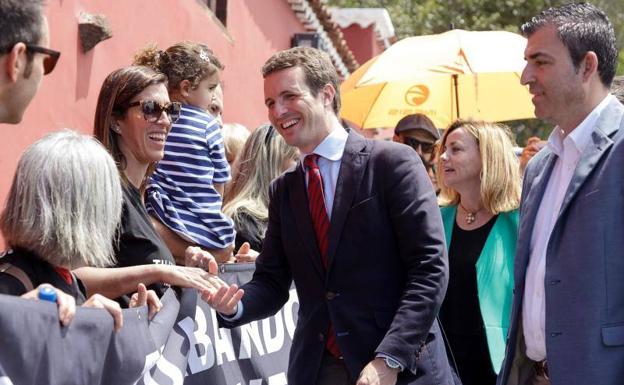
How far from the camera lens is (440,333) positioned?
5215 millimetres

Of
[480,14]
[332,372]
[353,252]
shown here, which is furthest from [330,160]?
[480,14]

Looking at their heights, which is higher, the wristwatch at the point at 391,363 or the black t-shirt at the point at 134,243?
the black t-shirt at the point at 134,243

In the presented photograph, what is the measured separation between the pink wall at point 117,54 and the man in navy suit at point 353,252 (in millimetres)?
1314

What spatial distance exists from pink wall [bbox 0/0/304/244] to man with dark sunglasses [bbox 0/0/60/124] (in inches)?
79.4

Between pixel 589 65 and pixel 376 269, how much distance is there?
119 centimetres

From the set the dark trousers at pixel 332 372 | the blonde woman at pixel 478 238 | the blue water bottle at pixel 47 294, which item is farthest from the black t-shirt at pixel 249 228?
the blue water bottle at pixel 47 294

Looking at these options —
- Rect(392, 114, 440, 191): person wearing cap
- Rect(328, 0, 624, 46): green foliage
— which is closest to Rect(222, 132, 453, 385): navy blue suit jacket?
Rect(392, 114, 440, 191): person wearing cap

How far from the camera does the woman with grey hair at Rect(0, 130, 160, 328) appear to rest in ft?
13.3

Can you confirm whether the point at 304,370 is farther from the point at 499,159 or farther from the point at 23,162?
the point at 499,159

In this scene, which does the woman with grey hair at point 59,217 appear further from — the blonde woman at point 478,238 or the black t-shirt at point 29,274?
the blonde woman at point 478,238

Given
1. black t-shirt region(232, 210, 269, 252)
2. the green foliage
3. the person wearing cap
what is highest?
the green foliage

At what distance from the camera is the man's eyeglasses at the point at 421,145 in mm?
9633

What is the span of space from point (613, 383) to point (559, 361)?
9.3 inches

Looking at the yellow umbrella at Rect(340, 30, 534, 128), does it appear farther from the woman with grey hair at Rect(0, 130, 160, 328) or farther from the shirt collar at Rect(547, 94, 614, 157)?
the woman with grey hair at Rect(0, 130, 160, 328)
